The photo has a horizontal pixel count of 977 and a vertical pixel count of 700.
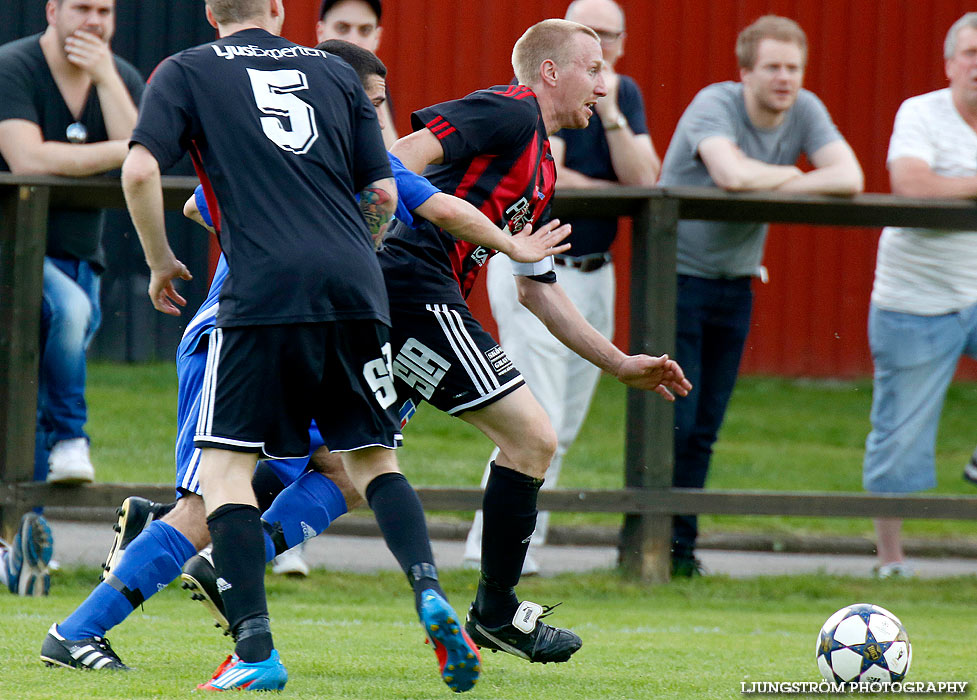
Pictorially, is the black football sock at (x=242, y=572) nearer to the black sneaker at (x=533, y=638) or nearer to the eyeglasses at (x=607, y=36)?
the black sneaker at (x=533, y=638)

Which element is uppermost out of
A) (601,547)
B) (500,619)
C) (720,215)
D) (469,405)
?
(720,215)

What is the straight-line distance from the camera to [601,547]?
834cm

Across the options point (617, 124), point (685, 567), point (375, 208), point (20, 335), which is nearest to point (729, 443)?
point (685, 567)

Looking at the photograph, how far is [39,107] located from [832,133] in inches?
153

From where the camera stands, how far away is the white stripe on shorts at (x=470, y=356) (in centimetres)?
420

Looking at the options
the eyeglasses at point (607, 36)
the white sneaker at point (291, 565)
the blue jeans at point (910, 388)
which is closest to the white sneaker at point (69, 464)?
the white sneaker at point (291, 565)

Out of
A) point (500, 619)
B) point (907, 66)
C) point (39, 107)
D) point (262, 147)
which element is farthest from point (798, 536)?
point (907, 66)

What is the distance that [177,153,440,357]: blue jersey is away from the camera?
3.91 metres

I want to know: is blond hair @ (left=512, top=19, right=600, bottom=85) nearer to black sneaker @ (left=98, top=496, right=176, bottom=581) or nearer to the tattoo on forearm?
the tattoo on forearm

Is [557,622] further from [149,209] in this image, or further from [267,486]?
[149,209]

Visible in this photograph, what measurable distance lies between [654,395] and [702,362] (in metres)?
0.55

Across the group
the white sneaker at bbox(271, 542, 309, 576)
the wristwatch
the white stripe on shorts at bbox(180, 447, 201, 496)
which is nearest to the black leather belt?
the wristwatch

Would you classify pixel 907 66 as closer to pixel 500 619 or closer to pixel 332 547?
pixel 332 547

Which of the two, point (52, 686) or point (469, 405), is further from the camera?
point (469, 405)
